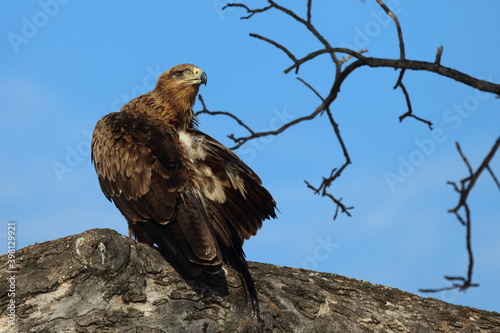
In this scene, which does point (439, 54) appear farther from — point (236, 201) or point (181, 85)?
point (181, 85)

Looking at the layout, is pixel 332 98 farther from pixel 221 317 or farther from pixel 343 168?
pixel 221 317

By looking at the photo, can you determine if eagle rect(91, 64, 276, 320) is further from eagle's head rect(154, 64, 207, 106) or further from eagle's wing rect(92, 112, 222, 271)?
eagle's head rect(154, 64, 207, 106)

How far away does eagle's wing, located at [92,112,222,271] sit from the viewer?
512 cm

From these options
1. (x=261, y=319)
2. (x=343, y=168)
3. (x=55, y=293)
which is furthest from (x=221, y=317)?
(x=343, y=168)

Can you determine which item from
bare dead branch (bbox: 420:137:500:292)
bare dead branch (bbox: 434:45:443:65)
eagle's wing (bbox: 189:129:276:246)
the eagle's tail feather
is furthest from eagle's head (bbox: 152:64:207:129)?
bare dead branch (bbox: 420:137:500:292)

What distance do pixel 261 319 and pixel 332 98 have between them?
95.8 inches

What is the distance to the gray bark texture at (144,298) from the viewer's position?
181 inches

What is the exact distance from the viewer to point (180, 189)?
553 centimetres

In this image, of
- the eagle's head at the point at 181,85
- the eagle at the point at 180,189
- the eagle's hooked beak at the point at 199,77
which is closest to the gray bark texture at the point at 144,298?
the eagle at the point at 180,189

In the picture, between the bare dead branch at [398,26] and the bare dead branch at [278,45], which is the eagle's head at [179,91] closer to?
the bare dead branch at [278,45]

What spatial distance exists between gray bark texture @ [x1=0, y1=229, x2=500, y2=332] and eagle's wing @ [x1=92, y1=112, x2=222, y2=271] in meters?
0.25

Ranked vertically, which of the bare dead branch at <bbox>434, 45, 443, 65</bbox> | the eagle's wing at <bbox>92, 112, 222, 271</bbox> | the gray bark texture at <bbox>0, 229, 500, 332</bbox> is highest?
the bare dead branch at <bbox>434, 45, 443, 65</bbox>

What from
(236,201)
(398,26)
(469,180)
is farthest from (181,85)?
(469,180)

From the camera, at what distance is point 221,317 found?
4773mm
